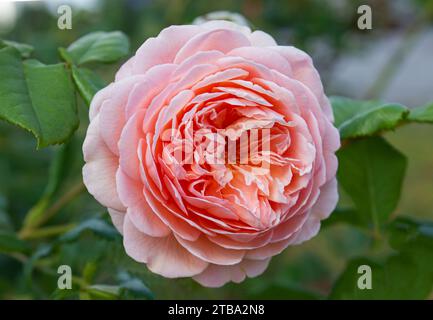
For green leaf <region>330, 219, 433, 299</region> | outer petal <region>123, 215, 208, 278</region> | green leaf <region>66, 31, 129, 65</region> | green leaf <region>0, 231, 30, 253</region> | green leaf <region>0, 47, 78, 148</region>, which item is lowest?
green leaf <region>330, 219, 433, 299</region>

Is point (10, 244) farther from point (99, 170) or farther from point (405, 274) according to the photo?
point (405, 274)

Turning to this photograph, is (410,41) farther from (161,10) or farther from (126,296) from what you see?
(126,296)

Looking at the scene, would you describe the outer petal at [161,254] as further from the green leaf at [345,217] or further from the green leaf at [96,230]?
the green leaf at [345,217]

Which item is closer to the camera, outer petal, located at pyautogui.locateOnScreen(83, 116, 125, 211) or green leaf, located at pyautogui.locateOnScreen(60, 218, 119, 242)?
outer petal, located at pyautogui.locateOnScreen(83, 116, 125, 211)

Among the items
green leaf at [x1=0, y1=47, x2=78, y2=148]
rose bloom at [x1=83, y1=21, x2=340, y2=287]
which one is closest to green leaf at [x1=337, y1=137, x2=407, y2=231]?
rose bloom at [x1=83, y1=21, x2=340, y2=287]

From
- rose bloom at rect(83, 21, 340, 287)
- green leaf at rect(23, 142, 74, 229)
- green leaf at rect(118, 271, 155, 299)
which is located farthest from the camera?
green leaf at rect(23, 142, 74, 229)

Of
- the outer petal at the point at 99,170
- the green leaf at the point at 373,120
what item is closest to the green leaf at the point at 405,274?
the green leaf at the point at 373,120

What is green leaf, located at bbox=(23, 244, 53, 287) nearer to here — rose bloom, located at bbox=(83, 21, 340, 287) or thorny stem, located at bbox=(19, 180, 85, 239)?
thorny stem, located at bbox=(19, 180, 85, 239)

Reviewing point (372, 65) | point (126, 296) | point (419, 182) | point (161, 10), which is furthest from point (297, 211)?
point (372, 65)
